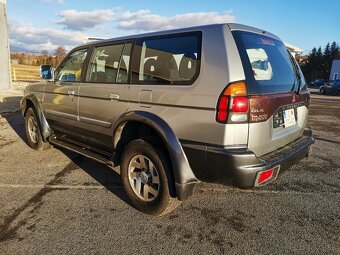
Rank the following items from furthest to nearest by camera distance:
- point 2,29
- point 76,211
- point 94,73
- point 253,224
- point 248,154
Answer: point 2,29 → point 94,73 → point 76,211 → point 253,224 → point 248,154

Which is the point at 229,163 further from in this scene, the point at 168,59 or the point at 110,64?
the point at 110,64

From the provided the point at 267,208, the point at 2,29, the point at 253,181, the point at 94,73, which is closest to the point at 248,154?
the point at 253,181

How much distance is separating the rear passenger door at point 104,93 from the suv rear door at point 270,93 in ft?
4.68

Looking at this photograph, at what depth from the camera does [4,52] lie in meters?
15.3

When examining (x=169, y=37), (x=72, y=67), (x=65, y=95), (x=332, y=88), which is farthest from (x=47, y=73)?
(x=332, y=88)

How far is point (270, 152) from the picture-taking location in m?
3.09

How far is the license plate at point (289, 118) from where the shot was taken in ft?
10.7

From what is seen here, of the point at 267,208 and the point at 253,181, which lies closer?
the point at 253,181

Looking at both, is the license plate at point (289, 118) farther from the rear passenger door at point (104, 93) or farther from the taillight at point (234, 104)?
the rear passenger door at point (104, 93)

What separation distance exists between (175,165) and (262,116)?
3.02ft

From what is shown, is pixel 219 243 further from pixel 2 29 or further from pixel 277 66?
pixel 2 29

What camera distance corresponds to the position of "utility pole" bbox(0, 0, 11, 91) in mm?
14859

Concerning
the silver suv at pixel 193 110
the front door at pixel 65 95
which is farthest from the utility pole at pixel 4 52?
the silver suv at pixel 193 110

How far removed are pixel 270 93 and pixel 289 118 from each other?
1.76 feet
